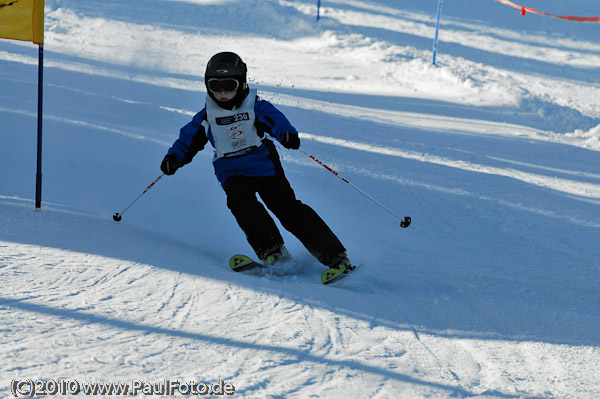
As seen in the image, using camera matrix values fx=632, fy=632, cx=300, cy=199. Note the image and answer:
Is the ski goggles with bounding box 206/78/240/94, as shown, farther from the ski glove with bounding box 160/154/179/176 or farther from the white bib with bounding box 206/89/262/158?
the ski glove with bounding box 160/154/179/176

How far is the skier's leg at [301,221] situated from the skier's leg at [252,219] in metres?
0.13

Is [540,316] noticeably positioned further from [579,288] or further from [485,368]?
[485,368]

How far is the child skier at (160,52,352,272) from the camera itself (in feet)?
13.5

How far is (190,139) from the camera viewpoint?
4.57 meters

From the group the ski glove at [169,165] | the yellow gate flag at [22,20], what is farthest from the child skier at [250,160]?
the yellow gate flag at [22,20]

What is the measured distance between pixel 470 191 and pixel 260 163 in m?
2.64

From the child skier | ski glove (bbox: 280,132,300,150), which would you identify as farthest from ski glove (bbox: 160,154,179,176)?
ski glove (bbox: 280,132,300,150)

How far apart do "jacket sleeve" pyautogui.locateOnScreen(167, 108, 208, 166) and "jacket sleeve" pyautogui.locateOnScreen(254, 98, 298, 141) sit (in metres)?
0.40

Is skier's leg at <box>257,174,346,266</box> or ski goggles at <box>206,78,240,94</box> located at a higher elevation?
ski goggles at <box>206,78,240,94</box>

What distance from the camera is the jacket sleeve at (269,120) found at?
4359mm

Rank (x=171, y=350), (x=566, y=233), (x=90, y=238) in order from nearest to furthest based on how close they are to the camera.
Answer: (x=171, y=350)
(x=90, y=238)
(x=566, y=233)

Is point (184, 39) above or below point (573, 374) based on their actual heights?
above

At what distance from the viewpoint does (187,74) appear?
1195cm

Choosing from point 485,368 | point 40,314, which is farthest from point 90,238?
point 485,368
